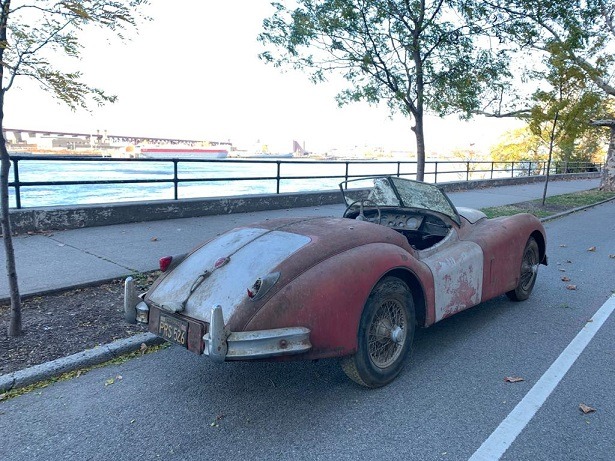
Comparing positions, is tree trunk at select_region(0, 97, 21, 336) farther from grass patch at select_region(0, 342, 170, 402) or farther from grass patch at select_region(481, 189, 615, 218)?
grass patch at select_region(481, 189, 615, 218)

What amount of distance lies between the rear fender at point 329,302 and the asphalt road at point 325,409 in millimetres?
498

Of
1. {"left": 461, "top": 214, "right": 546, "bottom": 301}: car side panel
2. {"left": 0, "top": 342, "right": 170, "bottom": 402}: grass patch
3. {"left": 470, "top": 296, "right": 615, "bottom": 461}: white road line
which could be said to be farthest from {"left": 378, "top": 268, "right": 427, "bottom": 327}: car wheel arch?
{"left": 0, "top": 342, "right": 170, "bottom": 402}: grass patch

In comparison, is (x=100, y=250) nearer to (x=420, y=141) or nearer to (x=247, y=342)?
(x=247, y=342)

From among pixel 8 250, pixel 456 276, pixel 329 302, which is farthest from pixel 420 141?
pixel 8 250

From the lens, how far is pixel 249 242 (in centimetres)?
347

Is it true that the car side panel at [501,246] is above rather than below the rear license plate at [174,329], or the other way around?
above

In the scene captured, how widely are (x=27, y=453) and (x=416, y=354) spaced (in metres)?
2.79

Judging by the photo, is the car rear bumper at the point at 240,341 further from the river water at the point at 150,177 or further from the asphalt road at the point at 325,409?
the river water at the point at 150,177

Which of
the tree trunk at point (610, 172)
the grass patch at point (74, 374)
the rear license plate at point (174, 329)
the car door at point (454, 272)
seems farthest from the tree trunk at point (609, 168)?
the rear license plate at point (174, 329)

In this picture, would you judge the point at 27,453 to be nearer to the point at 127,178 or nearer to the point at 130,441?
the point at 130,441

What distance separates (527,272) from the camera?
5.41m

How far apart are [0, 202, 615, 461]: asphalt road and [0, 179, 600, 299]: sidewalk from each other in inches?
85.9

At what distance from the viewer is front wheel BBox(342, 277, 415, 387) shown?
3.19 m

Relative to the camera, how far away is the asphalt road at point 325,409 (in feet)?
8.80
